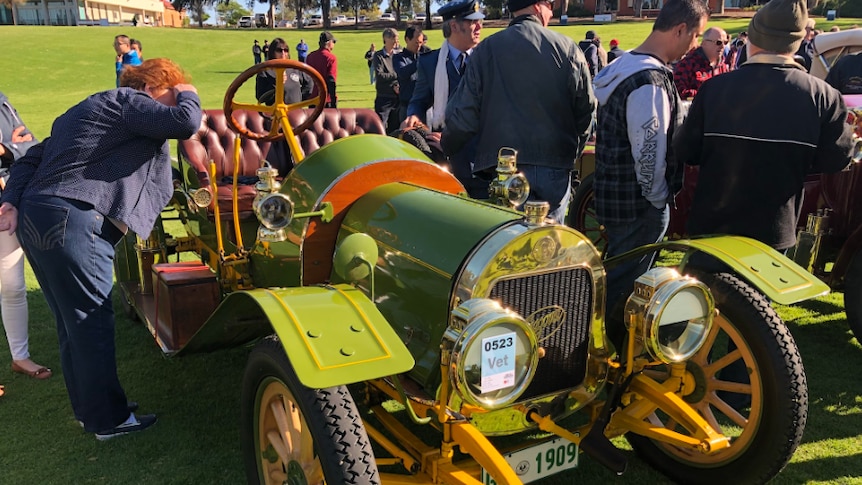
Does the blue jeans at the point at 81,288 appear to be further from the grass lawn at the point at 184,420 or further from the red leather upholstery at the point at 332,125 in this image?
the red leather upholstery at the point at 332,125

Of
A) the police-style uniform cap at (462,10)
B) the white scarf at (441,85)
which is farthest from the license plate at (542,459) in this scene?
the police-style uniform cap at (462,10)

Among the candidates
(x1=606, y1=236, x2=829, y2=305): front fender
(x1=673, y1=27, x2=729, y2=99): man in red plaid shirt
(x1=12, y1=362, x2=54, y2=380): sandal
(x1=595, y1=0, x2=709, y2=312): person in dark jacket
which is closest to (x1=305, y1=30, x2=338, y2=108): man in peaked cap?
(x1=673, y1=27, x2=729, y2=99): man in red plaid shirt

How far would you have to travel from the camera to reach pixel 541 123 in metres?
3.48

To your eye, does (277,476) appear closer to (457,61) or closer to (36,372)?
(36,372)

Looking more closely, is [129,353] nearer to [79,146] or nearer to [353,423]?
[79,146]

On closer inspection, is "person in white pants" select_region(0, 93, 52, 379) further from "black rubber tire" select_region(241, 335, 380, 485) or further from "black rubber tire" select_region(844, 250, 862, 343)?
"black rubber tire" select_region(844, 250, 862, 343)

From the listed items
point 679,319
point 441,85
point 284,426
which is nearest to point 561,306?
point 679,319

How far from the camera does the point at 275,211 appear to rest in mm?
2600

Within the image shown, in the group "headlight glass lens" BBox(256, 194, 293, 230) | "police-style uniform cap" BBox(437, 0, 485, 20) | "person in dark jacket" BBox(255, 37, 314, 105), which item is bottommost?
"headlight glass lens" BBox(256, 194, 293, 230)

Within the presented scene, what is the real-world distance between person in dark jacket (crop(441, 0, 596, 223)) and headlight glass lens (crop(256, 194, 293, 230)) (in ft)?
4.33

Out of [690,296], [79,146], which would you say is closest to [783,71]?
[690,296]

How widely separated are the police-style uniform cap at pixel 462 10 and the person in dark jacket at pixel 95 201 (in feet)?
6.39

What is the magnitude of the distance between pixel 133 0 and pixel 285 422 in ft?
301

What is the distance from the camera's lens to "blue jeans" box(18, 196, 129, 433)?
280 centimetres
